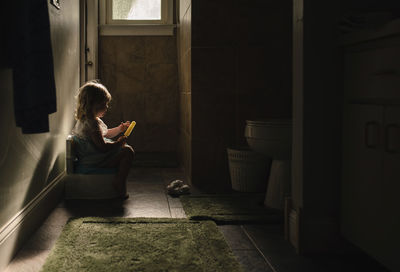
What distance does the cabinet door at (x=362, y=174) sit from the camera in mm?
1764

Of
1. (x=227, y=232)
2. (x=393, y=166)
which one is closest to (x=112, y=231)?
(x=227, y=232)

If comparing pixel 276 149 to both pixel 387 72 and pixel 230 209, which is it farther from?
pixel 387 72

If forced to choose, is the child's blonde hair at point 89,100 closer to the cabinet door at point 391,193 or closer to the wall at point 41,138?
the wall at point 41,138

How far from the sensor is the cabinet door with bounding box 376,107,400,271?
1.61m

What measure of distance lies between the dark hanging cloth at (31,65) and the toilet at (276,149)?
4.08 ft

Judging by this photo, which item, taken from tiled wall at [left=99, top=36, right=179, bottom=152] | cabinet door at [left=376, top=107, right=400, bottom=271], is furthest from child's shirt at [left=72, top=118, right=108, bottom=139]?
cabinet door at [left=376, top=107, right=400, bottom=271]

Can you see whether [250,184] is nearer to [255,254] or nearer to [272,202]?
[272,202]

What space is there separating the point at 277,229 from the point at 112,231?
32.9 inches

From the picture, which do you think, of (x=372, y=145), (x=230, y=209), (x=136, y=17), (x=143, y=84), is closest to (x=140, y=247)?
(x=230, y=209)

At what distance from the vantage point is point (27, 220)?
7.39 feet

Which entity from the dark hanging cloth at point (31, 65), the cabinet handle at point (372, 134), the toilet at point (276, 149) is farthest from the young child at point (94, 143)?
the cabinet handle at point (372, 134)

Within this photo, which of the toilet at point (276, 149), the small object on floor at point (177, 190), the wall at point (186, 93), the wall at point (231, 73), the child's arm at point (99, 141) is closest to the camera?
the toilet at point (276, 149)

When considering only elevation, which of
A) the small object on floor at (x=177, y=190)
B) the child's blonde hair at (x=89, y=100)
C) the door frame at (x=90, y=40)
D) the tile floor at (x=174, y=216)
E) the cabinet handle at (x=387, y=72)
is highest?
the door frame at (x=90, y=40)

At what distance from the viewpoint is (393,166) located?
1646 millimetres
